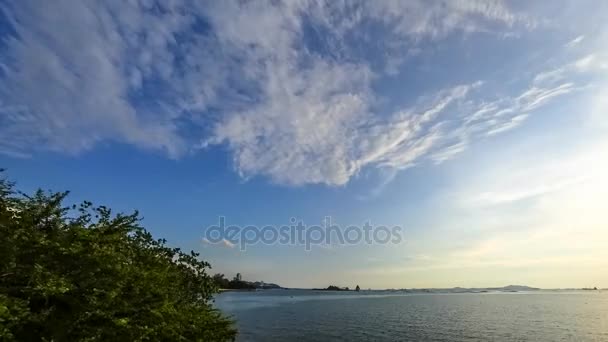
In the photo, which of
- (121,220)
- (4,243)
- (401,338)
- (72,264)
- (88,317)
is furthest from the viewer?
(401,338)

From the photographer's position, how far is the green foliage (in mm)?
10953

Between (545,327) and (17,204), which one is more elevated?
(17,204)

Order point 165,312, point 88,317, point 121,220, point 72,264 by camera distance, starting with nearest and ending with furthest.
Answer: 1. point 88,317
2. point 72,264
3. point 165,312
4. point 121,220

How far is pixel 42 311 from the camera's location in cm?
1111

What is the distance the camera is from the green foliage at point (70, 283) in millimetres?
10953

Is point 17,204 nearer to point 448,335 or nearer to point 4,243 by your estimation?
point 4,243

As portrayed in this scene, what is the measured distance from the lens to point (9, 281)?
11141 mm

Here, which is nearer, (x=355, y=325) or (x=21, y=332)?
(x=21, y=332)

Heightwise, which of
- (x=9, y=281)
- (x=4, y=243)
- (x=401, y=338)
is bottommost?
(x=401, y=338)

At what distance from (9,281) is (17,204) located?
324cm

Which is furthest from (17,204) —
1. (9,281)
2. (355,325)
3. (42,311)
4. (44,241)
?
(355,325)

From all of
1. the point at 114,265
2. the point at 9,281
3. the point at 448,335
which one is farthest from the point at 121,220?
the point at 448,335

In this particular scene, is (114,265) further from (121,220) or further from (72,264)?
(121,220)

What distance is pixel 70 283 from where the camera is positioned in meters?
11.8
